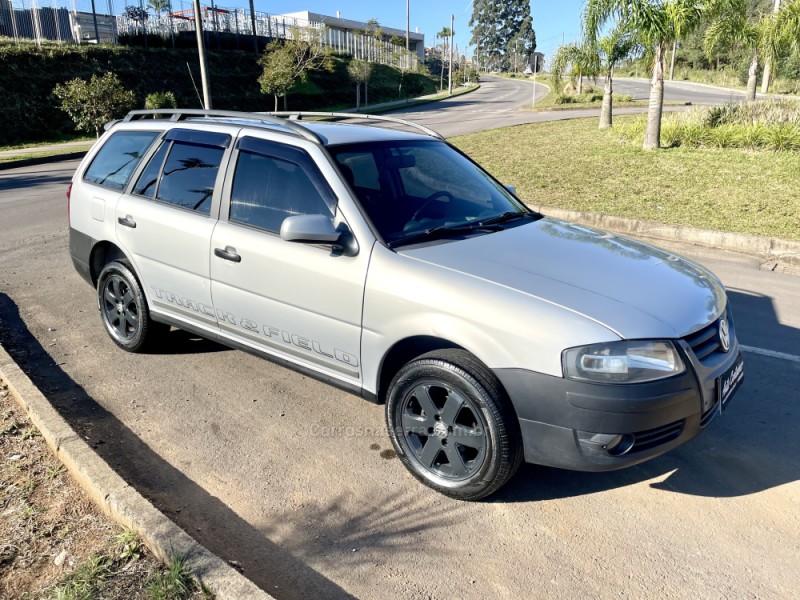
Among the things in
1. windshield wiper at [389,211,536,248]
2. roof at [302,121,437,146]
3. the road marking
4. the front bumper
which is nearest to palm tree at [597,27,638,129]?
the road marking

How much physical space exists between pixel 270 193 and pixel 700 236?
22.4 ft

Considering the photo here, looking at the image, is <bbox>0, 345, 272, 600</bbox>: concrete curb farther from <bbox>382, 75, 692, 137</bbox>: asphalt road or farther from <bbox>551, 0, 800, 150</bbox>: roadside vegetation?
<bbox>382, 75, 692, 137</bbox>: asphalt road

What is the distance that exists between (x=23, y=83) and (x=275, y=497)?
3040 centimetres

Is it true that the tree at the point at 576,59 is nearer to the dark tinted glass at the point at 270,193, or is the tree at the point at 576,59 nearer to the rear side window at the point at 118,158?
the rear side window at the point at 118,158

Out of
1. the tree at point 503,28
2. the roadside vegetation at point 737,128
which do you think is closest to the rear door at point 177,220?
the roadside vegetation at point 737,128

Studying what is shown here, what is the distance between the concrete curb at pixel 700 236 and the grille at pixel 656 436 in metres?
5.96

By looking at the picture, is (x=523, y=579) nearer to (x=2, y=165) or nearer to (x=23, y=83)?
(x=2, y=165)

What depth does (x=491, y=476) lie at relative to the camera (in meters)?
3.11

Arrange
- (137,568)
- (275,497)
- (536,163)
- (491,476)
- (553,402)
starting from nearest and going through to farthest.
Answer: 1. (137,568)
2. (553,402)
3. (491,476)
4. (275,497)
5. (536,163)

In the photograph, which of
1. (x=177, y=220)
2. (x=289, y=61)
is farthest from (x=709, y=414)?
(x=289, y=61)

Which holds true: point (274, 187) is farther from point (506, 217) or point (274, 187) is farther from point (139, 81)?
point (139, 81)

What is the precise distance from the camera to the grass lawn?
9.59m

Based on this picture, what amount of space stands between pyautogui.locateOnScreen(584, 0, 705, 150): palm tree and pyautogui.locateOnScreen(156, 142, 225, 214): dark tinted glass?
11983 mm

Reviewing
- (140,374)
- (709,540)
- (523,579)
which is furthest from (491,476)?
(140,374)
